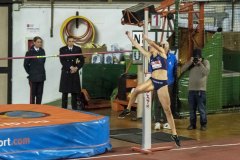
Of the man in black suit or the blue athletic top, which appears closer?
the blue athletic top

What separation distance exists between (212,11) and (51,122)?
8892 millimetres

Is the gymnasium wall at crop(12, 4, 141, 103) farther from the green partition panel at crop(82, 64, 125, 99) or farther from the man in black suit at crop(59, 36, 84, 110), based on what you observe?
the man in black suit at crop(59, 36, 84, 110)

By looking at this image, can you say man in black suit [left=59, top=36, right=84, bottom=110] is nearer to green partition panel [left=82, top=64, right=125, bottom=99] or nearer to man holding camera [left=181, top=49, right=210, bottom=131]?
green partition panel [left=82, top=64, right=125, bottom=99]

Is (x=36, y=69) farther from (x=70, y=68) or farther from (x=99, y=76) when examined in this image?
(x=99, y=76)

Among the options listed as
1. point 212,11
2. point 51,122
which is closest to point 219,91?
point 212,11

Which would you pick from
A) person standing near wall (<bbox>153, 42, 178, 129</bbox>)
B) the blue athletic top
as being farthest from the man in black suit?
the blue athletic top

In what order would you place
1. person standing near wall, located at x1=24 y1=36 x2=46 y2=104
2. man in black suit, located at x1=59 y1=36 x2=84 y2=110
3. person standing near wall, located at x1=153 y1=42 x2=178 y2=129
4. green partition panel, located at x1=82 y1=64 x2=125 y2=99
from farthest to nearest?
green partition panel, located at x1=82 y1=64 x2=125 y2=99 → person standing near wall, located at x1=24 y1=36 x2=46 y2=104 → man in black suit, located at x1=59 y1=36 x2=84 y2=110 → person standing near wall, located at x1=153 y1=42 x2=178 y2=129

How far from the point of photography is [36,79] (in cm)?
1290

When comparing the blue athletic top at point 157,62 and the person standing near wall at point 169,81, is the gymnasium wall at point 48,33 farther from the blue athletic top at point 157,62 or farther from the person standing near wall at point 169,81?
the blue athletic top at point 157,62

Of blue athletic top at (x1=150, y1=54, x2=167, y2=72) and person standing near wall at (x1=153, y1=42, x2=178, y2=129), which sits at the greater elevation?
blue athletic top at (x1=150, y1=54, x2=167, y2=72)

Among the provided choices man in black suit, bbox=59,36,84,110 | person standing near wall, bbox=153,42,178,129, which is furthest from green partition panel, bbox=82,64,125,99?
person standing near wall, bbox=153,42,178,129

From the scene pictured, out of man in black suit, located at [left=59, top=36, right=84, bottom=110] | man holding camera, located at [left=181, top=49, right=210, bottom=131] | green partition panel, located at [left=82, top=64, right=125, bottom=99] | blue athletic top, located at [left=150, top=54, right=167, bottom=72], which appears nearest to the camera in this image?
blue athletic top, located at [left=150, top=54, right=167, bottom=72]

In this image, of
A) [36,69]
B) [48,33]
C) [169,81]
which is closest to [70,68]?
[36,69]

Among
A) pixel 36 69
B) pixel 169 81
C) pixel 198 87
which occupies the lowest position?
pixel 198 87
